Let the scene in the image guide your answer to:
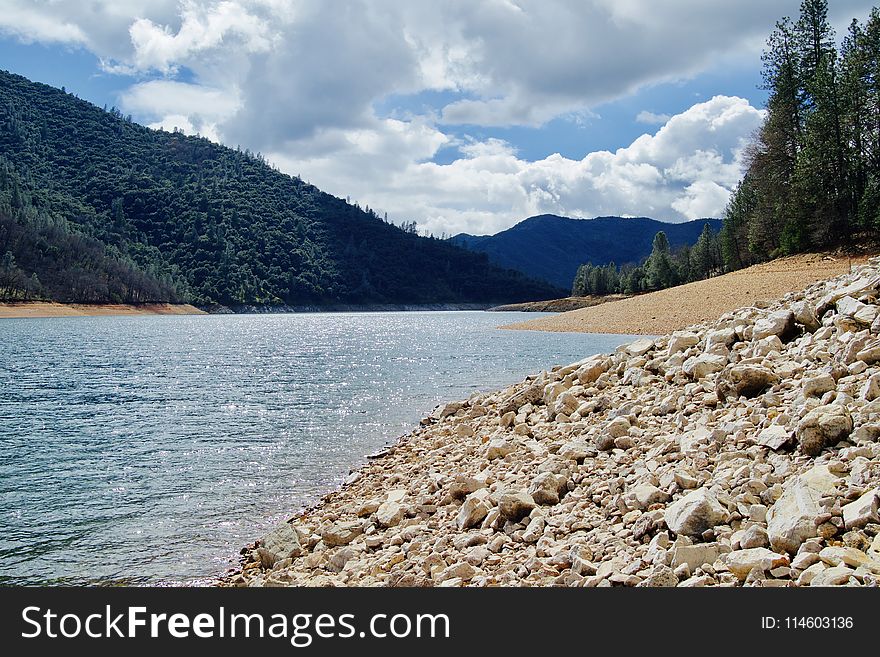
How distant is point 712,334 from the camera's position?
41.5 ft

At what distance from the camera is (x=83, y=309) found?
141625mm

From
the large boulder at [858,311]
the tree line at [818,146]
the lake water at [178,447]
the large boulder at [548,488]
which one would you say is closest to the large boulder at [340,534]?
the lake water at [178,447]

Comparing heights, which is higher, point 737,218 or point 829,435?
point 737,218

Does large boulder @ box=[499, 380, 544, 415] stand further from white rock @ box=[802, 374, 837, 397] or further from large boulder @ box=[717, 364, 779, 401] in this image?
white rock @ box=[802, 374, 837, 397]

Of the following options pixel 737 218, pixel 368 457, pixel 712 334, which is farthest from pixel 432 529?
pixel 737 218

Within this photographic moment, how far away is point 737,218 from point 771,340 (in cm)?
8840

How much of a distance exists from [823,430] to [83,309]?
160388mm

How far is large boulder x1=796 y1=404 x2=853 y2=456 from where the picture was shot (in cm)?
701

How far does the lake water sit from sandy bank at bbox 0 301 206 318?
105343 millimetres

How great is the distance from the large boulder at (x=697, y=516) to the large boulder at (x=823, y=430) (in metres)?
1.73

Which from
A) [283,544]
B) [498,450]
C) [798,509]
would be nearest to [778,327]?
[498,450]

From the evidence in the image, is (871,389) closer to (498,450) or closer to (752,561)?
(752,561)

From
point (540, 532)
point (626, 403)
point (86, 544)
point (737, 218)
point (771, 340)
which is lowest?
point (86, 544)
